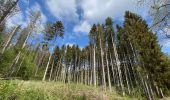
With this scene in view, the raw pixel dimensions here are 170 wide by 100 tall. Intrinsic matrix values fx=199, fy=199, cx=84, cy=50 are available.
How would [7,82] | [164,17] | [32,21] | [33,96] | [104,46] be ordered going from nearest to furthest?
[164,17], [7,82], [33,96], [32,21], [104,46]

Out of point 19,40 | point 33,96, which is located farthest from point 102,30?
point 33,96

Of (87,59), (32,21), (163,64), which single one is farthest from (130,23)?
(87,59)

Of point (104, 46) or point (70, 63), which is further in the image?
point (70, 63)

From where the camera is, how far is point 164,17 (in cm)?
612

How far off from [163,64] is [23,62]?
23.7m

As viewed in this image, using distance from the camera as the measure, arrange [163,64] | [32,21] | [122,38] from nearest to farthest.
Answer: [163,64], [32,21], [122,38]

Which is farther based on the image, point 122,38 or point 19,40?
point 19,40

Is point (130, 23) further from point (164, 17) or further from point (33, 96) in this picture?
point (164, 17)

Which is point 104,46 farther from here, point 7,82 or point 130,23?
point 7,82

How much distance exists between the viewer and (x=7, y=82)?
737 centimetres

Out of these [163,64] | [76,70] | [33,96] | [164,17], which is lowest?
[33,96]

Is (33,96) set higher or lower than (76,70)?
lower

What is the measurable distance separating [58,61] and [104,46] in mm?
25143

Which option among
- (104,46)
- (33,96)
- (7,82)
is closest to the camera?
(7,82)
